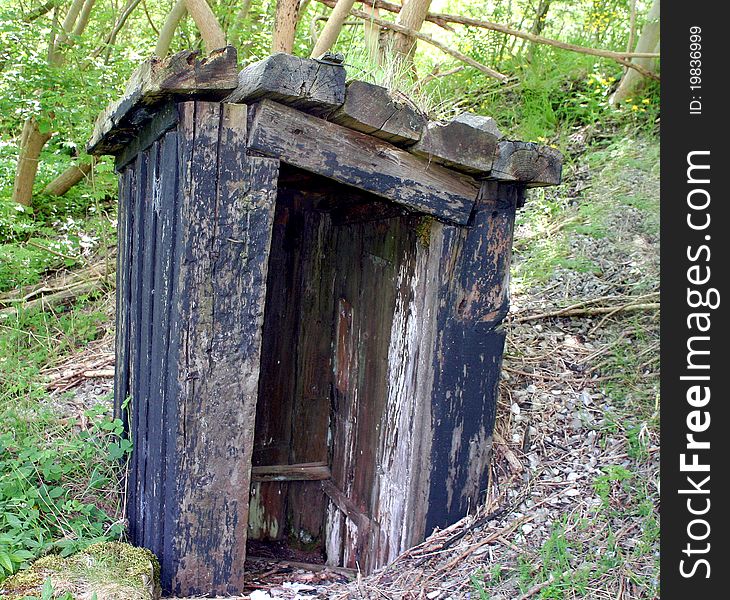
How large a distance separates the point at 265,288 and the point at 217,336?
0.93 feet

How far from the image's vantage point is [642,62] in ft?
23.2

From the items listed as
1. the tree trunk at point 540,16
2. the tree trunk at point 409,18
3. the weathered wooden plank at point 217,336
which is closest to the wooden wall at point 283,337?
the weathered wooden plank at point 217,336

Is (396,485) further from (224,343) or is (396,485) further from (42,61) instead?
(42,61)

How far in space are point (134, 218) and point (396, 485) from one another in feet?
6.34

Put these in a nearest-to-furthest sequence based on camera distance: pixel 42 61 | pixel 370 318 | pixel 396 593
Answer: pixel 396 593
pixel 370 318
pixel 42 61

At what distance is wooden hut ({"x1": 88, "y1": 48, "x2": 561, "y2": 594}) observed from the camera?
2.70m

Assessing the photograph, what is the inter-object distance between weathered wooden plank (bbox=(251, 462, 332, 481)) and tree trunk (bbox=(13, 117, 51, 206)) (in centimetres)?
527

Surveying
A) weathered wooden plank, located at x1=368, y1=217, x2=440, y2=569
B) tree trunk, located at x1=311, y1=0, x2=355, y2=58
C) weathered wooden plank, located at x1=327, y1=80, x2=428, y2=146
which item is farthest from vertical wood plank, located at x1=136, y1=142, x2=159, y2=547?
tree trunk, located at x1=311, y1=0, x2=355, y2=58

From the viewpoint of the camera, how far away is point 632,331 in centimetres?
432

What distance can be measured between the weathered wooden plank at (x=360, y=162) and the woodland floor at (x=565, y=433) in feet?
4.55

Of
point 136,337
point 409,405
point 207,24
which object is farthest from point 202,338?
point 207,24

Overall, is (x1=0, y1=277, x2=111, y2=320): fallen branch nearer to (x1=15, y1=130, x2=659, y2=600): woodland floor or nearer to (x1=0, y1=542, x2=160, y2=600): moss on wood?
(x1=15, y1=130, x2=659, y2=600): woodland floor

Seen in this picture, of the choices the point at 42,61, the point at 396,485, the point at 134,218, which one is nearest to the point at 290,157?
the point at 134,218

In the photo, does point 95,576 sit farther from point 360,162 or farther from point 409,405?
point 360,162
